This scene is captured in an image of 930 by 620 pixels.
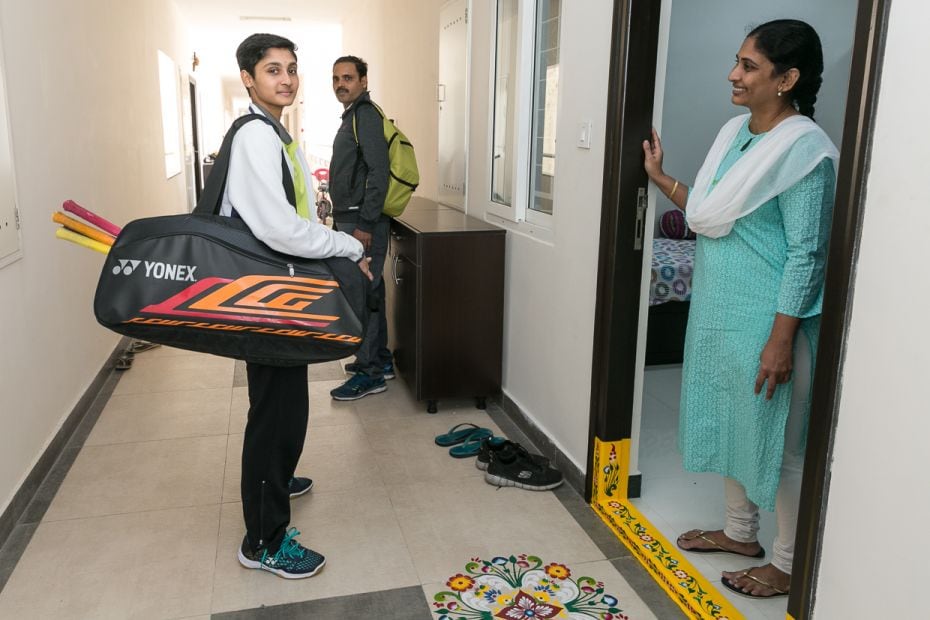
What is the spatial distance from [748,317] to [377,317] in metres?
2.14

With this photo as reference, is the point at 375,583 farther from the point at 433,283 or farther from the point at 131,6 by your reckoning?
the point at 131,6

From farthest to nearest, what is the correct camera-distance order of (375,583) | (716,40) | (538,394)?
1. (716,40)
2. (538,394)
3. (375,583)

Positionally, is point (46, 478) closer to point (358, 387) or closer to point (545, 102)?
Answer: point (358, 387)

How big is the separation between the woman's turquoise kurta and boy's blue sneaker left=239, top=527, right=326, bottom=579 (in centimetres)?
111

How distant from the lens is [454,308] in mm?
3301

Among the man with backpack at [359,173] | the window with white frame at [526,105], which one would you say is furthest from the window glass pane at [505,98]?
the man with backpack at [359,173]

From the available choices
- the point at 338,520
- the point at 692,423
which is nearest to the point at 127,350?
the point at 338,520

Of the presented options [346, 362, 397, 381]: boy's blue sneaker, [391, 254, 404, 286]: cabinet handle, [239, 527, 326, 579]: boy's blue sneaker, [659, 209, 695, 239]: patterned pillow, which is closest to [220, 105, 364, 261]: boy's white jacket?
[239, 527, 326, 579]: boy's blue sneaker

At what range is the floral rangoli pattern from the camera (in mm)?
1967

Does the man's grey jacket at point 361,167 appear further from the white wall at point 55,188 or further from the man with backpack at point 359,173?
the white wall at point 55,188

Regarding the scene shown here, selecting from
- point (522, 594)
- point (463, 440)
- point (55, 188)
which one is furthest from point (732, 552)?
point (55, 188)

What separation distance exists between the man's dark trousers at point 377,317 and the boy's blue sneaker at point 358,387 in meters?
0.05

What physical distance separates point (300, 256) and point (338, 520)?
102cm

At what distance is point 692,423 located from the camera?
212cm
